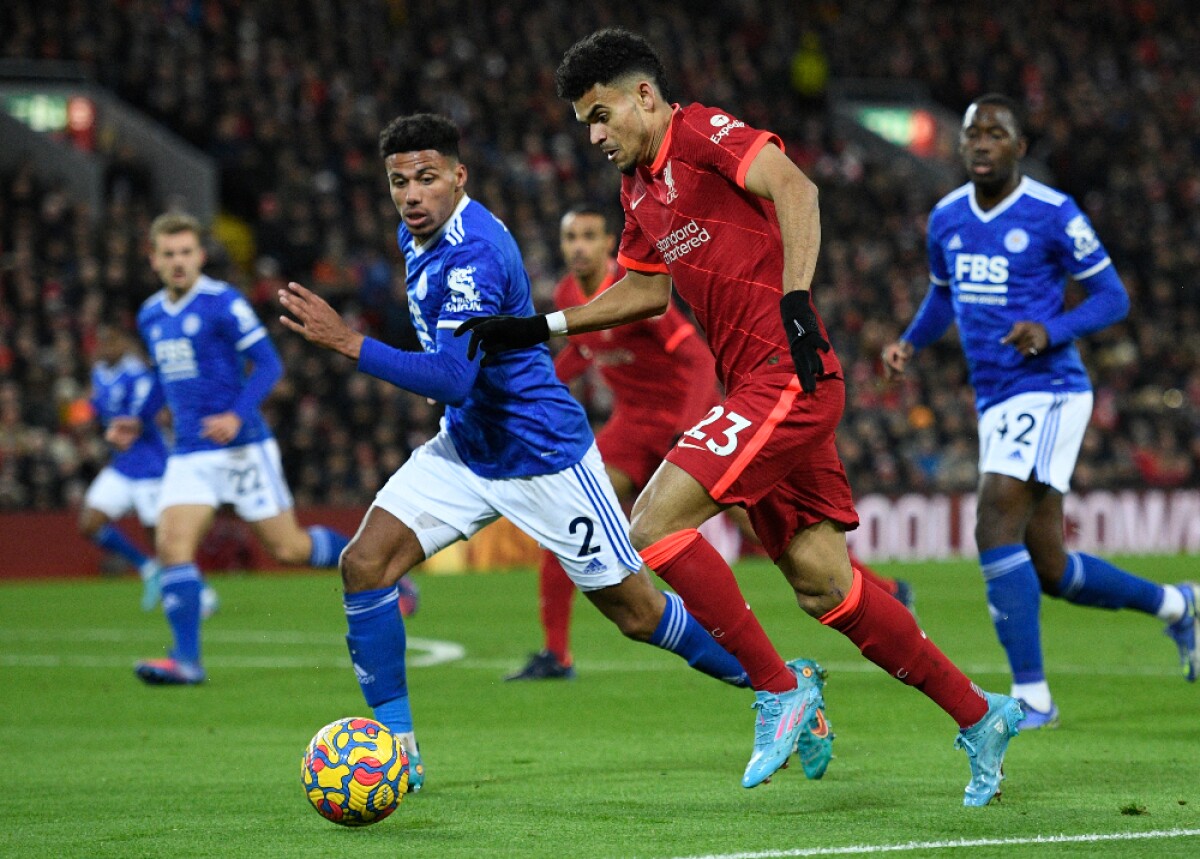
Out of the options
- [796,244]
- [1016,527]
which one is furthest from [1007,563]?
[796,244]

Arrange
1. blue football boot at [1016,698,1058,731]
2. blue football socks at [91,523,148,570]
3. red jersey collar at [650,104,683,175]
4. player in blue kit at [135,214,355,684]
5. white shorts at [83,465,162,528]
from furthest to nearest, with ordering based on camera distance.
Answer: blue football socks at [91,523,148,570], white shorts at [83,465,162,528], player in blue kit at [135,214,355,684], blue football boot at [1016,698,1058,731], red jersey collar at [650,104,683,175]

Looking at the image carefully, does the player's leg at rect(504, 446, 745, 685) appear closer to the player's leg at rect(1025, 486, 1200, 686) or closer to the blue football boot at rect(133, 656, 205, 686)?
the player's leg at rect(1025, 486, 1200, 686)

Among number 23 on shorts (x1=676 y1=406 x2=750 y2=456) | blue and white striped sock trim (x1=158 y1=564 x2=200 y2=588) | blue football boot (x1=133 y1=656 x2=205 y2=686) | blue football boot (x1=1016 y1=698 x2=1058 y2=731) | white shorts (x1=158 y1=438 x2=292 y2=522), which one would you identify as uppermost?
number 23 on shorts (x1=676 y1=406 x2=750 y2=456)

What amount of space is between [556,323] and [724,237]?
651 mm

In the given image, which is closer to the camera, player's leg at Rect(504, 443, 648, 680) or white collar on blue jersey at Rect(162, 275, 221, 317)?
player's leg at Rect(504, 443, 648, 680)

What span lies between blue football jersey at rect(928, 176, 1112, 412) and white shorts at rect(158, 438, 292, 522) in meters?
4.14

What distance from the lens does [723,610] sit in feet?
18.8

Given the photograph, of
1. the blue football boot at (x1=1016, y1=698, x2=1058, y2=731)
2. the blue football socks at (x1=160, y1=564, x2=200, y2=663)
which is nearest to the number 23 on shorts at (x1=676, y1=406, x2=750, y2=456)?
the blue football boot at (x1=1016, y1=698, x2=1058, y2=731)

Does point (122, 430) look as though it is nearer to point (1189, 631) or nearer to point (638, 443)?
point (638, 443)

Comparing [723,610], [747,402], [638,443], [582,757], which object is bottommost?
[582,757]

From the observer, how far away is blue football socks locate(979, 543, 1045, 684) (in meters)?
7.66

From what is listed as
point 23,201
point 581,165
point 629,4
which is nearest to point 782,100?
point 629,4

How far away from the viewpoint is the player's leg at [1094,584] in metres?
8.04

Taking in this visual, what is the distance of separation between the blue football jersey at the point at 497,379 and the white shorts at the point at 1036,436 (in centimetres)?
210
